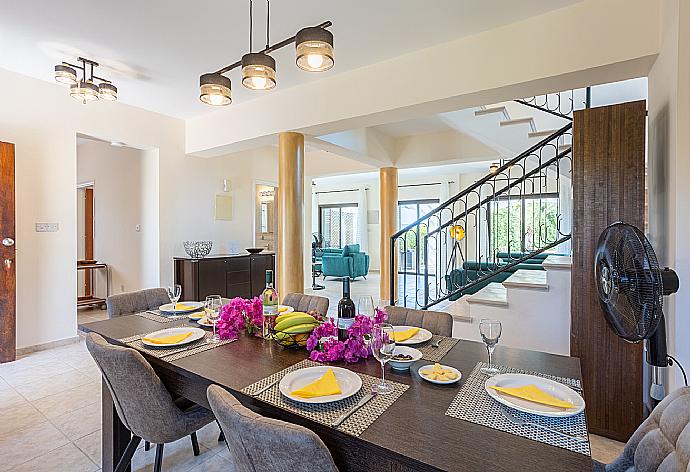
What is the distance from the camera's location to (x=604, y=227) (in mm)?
2238

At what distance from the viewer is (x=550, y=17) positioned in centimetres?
262

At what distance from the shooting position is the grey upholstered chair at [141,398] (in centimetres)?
146

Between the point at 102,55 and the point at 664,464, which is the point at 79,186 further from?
the point at 664,464

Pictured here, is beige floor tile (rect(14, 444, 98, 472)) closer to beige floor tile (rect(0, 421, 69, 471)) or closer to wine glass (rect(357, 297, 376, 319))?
beige floor tile (rect(0, 421, 69, 471))

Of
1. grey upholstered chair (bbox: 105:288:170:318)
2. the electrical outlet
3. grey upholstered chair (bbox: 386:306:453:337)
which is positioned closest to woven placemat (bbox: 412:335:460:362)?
grey upholstered chair (bbox: 386:306:453:337)

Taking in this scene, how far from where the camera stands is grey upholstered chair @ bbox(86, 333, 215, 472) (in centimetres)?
146

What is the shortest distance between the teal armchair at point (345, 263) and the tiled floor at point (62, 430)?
6118mm

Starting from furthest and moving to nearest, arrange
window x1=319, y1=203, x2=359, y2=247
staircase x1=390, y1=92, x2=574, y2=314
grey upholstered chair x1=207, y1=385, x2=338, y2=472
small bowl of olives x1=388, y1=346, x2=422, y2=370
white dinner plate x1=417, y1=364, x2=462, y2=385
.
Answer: window x1=319, y1=203, x2=359, y2=247 < staircase x1=390, y1=92, x2=574, y2=314 < small bowl of olives x1=388, y1=346, x2=422, y2=370 < white dinner plate x1=417, y1=364, x2=462, y2=385 < grey upholstered chair x1=207, y1=385, x2=338, y2=472

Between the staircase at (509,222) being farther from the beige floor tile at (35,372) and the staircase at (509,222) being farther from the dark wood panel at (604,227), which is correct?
the beige floor tile at (35,372)

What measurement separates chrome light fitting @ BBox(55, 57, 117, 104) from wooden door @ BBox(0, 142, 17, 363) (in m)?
0.92

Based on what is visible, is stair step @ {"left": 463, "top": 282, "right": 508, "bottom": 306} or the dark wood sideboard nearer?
stair step @ {"left": 463, "top": 282, "right": 508, "bottom": 306}

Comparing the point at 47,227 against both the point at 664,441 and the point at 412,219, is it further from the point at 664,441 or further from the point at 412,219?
the point at 412,219

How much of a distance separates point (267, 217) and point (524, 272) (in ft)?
15.6

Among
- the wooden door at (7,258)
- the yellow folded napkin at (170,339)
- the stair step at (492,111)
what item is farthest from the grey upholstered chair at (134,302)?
the stair step at (492,111)
